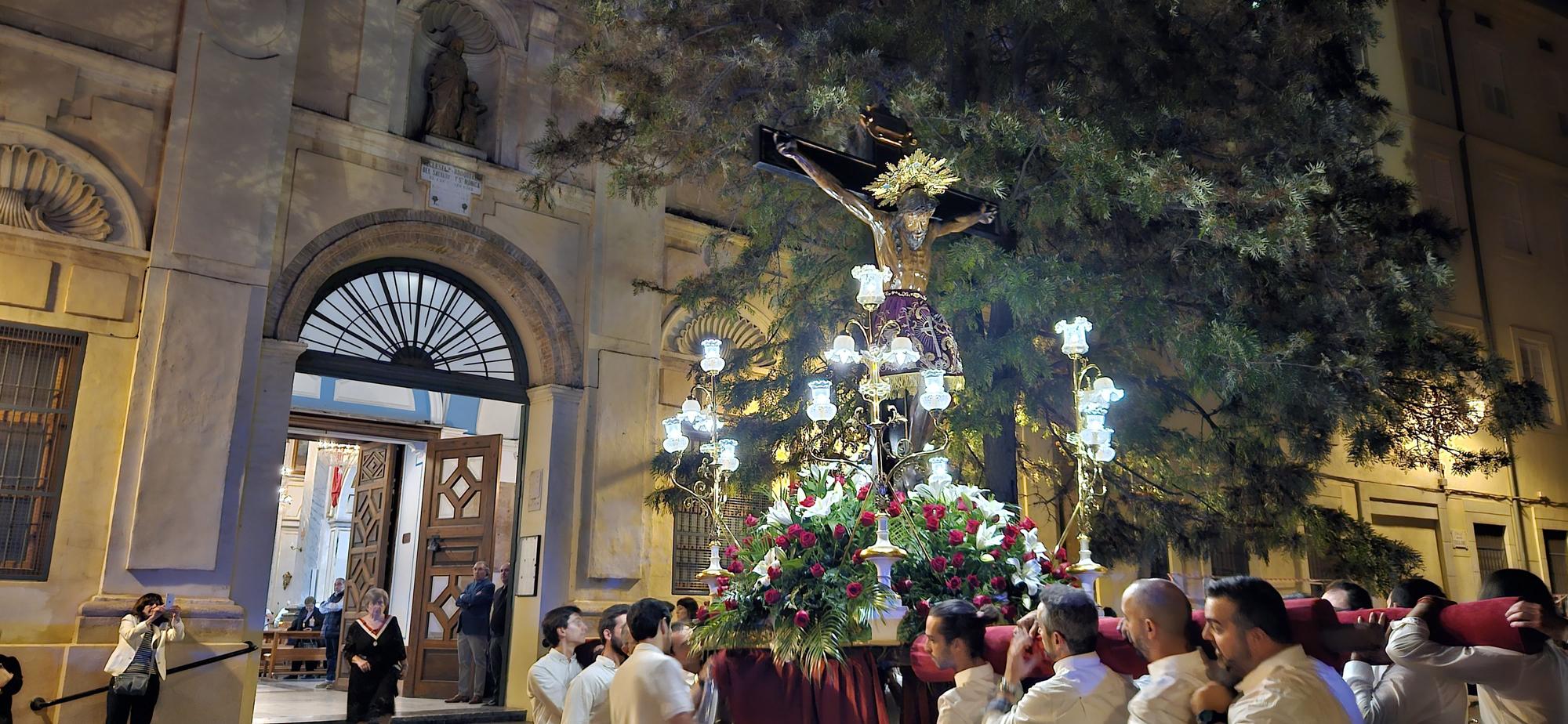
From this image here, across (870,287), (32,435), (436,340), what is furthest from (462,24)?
(870,287)

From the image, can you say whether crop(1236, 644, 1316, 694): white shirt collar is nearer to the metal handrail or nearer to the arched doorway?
the metal handrail

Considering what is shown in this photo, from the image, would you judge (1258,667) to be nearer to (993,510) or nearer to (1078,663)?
(1078,663)

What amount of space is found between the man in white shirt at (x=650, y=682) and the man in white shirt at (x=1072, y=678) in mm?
1466

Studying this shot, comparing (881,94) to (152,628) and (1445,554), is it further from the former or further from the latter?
(1445,554)

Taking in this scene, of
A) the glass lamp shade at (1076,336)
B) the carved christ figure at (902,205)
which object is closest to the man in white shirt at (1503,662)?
the glass lamp shade at (1076,336)

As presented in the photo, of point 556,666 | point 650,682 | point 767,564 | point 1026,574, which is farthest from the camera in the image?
point 556,666

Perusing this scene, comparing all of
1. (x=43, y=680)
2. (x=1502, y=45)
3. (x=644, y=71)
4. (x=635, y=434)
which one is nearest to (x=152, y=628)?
(x=43, y=680)

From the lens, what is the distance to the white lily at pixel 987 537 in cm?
522

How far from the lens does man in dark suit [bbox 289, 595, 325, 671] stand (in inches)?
631

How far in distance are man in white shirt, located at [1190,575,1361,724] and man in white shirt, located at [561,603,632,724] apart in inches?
112

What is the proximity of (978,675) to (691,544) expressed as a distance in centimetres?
902

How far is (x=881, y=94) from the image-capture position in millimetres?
8695

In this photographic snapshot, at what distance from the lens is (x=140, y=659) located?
7.91 metres

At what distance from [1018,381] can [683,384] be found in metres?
4.65
